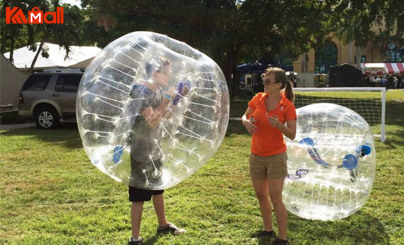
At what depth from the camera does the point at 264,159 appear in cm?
353

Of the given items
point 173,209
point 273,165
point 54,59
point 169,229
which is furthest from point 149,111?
point 54,59

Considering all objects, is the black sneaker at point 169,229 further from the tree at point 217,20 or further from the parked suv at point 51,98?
the tree at point 217,20

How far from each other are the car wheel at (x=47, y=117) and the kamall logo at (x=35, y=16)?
693 centimetres

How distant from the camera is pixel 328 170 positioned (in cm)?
410

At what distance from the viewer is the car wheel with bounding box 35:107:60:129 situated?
37.7ft

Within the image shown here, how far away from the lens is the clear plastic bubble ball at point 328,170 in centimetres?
406

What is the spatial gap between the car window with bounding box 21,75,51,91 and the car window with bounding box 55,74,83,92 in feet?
1.24

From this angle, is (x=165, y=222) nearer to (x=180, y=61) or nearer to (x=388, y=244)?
(x=180, y=61)

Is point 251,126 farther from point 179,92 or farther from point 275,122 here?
point 179,92

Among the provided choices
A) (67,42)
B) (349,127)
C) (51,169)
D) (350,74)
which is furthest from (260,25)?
(350,74)

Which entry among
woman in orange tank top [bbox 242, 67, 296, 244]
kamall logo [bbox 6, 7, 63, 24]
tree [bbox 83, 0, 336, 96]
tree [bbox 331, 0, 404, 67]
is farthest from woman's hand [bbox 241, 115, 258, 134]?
tree [bbox 331, 0, 404, 67]

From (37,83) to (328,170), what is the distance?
977cm

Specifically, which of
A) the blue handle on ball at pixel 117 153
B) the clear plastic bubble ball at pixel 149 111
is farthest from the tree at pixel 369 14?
the blue handle on ball at pixel 117 153

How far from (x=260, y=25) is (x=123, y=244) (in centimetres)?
1551
